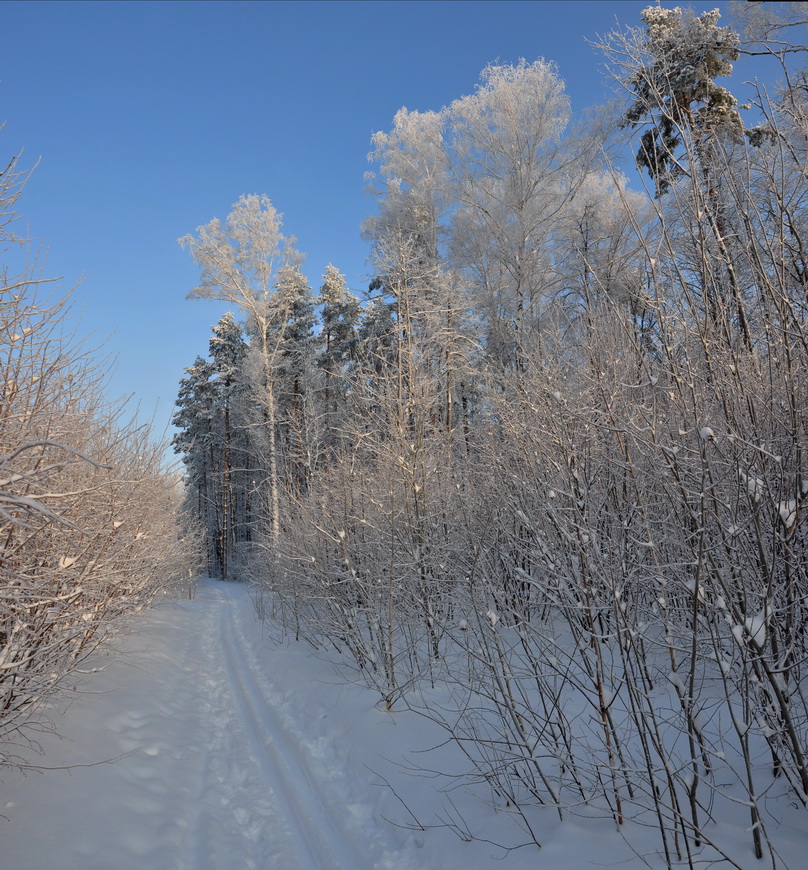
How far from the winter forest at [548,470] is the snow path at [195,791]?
0.71m

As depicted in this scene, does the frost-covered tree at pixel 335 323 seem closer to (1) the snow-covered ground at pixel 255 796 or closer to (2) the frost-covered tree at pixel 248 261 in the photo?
(2) the frost-covered tree at pixel 248 261

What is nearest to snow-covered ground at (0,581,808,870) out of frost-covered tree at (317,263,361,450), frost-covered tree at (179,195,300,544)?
frost-covered tree at (179,195,300,544)

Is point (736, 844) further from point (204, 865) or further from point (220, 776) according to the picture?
point (220, 776)

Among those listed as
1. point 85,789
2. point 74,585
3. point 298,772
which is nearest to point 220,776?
point 298,772

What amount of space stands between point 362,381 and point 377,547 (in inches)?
114

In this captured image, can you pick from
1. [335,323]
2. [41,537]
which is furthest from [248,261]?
[41,537]

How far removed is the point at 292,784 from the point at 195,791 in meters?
0.89

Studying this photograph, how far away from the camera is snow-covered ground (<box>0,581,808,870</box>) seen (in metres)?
3.47

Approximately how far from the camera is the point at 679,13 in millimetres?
12688

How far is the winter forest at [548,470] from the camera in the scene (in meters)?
2.63

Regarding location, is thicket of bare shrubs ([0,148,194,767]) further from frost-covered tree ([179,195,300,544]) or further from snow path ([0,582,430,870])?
frost-covered tree ([179,195,300,544])

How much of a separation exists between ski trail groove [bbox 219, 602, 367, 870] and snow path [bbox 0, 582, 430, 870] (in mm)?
14

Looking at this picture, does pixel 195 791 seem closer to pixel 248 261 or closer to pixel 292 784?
pixel 292 784

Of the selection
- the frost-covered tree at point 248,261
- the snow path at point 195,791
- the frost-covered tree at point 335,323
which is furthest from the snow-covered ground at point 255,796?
the frost-covered tree at point 335,323
